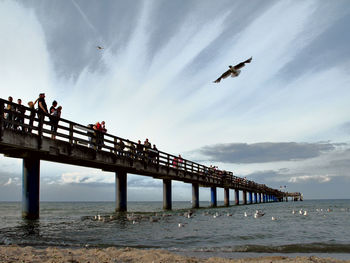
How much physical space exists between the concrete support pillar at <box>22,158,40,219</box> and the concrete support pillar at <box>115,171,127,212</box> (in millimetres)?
8715

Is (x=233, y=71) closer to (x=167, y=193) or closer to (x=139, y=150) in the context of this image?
(x=139, y=150)

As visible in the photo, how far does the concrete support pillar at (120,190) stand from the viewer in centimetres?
2436

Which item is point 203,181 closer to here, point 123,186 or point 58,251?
point 123,186

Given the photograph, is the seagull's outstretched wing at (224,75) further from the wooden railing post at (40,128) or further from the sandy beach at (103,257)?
the wooden railing post at (40,128)

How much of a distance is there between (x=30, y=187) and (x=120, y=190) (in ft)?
31.0

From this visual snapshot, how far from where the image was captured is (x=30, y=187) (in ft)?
51.9

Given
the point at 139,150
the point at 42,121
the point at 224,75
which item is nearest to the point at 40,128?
the point at 42,121

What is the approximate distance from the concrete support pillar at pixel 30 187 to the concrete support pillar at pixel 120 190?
8.71 m

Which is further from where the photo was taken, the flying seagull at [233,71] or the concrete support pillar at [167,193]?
the concrete support pillar at [167,193]

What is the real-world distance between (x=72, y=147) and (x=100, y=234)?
517 cm

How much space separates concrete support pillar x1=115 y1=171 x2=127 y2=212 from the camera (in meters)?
24.4

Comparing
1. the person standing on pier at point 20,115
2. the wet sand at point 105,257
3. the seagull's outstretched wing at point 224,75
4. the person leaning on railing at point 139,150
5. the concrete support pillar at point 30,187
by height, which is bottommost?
the wet sand at point 105,257

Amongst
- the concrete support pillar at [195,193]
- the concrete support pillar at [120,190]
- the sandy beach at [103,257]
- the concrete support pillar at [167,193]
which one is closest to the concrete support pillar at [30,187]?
the sandy beach at [103,257]

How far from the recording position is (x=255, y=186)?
200ft
